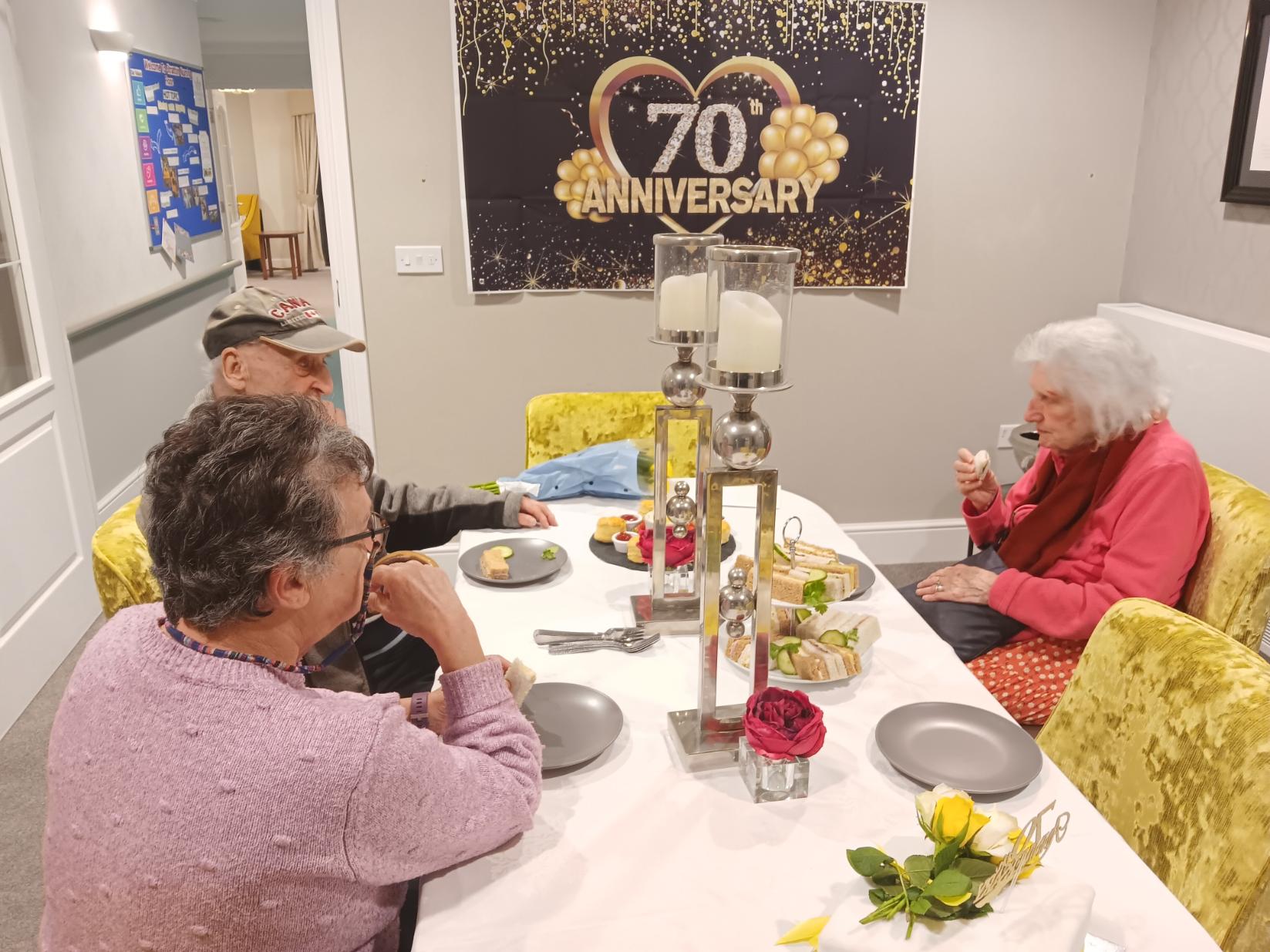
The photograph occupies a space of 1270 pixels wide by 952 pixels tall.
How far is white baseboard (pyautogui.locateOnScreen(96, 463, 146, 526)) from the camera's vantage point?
13.3ft

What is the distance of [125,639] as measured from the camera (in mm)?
965

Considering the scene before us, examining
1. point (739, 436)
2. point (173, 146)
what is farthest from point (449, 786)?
point (173, 146)

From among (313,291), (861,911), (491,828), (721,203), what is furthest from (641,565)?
(313,291)

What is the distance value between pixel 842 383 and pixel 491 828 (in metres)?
2.80

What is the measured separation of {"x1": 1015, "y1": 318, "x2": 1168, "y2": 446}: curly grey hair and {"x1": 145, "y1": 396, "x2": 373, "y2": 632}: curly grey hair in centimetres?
156

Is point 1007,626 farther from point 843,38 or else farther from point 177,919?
point 843,38

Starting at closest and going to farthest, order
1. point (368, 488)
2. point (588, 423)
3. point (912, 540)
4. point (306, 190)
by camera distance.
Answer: point (368, 488) → point (588, 423) → point (912, 540) → point (306, 190)

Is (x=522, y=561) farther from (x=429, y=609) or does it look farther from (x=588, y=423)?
(x=588, y=423)

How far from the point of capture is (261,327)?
1.72 meters

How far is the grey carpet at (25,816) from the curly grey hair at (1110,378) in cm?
242

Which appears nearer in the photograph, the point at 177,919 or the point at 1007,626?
the point at 177,919

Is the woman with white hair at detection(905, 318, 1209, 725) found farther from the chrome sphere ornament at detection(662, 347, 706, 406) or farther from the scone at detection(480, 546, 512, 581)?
the scone at detection(480, 546, 512, 581)

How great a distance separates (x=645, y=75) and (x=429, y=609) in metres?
2.46

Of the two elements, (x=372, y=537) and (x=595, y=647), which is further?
(x=595, y=647)
